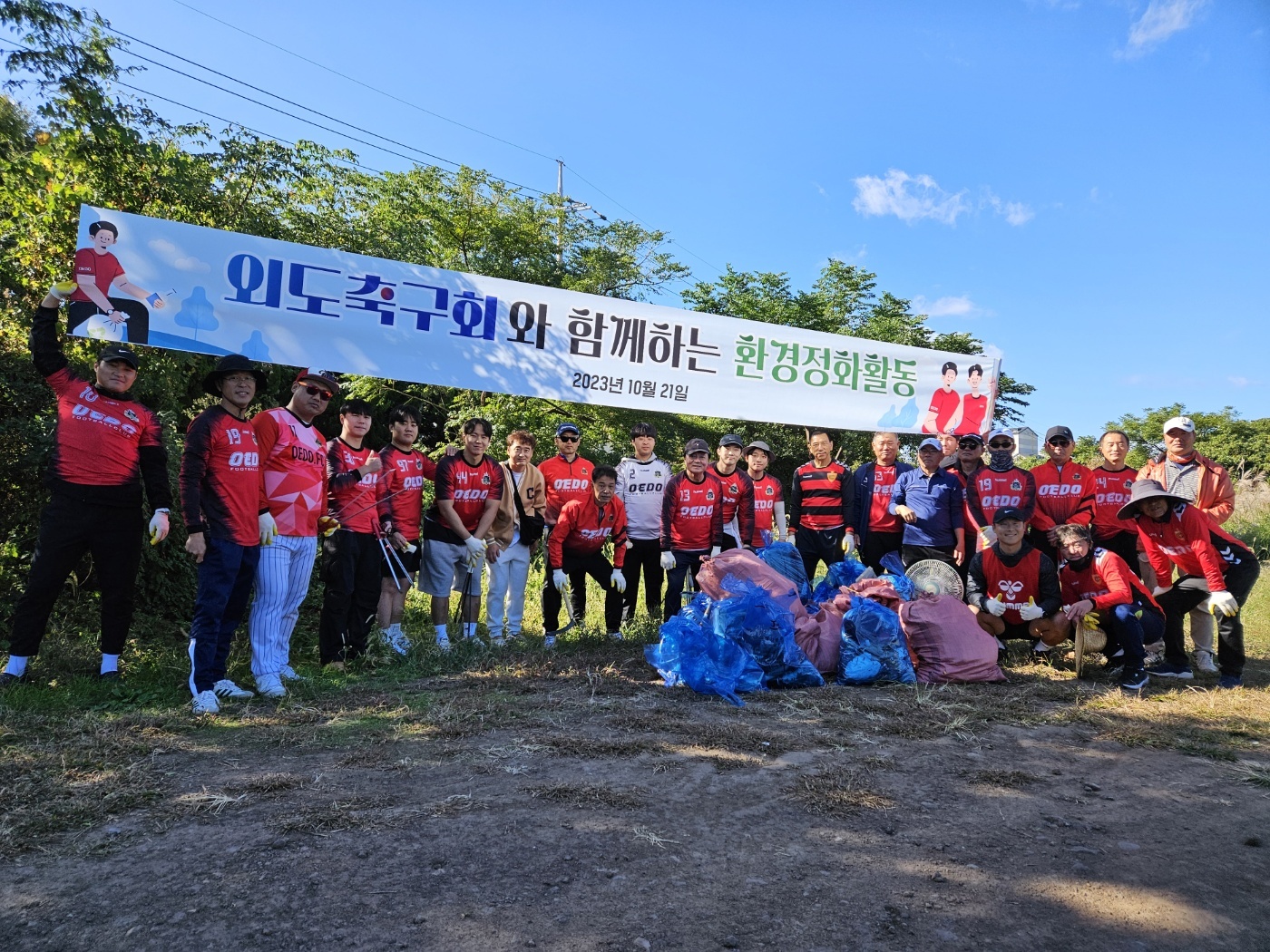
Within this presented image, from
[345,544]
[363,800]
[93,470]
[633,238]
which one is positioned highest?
[633,238]

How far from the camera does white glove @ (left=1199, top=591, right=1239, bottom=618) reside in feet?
17.1

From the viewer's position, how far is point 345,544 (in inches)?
209

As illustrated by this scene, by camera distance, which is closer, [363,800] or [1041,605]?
[363,800]

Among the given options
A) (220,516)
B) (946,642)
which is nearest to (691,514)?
(946,642)

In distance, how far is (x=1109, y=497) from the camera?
6.38m

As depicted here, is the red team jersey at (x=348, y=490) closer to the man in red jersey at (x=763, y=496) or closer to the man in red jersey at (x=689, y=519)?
the man in red jersey at (x=689, y=519)

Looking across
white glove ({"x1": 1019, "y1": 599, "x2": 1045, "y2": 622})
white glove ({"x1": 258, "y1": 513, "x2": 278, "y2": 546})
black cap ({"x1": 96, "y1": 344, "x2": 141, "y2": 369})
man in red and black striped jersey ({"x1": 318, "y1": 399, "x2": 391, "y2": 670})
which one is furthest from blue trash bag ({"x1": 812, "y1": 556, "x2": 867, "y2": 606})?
black cap ({"x1": 96, "y1": 344, "x2": 141, "y2": 369})

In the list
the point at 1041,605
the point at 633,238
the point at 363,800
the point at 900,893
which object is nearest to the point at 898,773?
the point at 900,893

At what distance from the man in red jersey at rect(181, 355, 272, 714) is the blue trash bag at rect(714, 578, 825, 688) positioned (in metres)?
2.76

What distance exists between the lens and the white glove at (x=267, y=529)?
4516 millimetres

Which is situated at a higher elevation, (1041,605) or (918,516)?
(918,516)

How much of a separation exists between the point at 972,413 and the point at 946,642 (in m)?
3.75

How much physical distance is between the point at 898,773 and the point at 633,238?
18.6m

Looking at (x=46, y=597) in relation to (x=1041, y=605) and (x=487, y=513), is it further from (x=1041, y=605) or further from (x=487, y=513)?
(x=1041, y=605)
